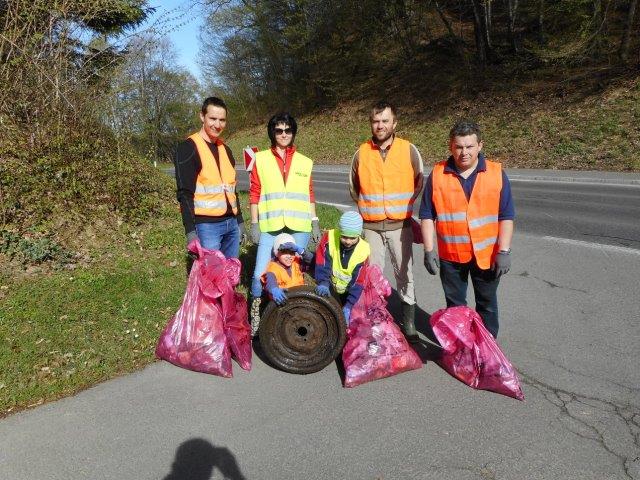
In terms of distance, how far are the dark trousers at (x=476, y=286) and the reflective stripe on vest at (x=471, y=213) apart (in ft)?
0.37

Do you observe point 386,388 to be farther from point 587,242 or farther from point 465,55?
point 465,55

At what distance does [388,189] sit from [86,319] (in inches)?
120

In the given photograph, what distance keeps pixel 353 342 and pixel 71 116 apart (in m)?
5.84

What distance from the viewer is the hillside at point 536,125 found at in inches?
537

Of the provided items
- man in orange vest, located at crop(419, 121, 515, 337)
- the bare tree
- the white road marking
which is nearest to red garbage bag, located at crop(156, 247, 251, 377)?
man in orange vest, located at crop(419, 121, 515, 337)

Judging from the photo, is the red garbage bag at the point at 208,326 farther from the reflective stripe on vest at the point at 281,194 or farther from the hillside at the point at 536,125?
the hillside at the point at 536,125

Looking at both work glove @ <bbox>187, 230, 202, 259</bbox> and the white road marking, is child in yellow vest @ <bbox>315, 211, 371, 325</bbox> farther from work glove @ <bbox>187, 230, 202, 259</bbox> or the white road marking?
the white road marking

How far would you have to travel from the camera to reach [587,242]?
20.6 feet

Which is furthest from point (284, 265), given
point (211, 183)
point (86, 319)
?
point (86, 319)

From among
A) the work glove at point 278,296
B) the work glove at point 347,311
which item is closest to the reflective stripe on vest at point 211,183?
the work glove at point 278,296

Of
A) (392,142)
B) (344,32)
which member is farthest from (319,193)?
(344,32)

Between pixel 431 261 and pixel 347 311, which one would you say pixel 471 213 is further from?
pixel 347 311

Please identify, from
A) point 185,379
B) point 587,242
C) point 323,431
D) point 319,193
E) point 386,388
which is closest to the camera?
point 323,431

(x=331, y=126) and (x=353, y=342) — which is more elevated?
(x=331, y=126)
